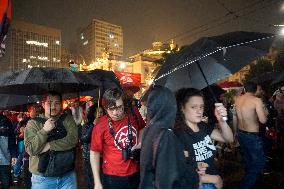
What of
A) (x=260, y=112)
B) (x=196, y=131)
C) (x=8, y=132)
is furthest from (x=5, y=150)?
(x=260, y=112)

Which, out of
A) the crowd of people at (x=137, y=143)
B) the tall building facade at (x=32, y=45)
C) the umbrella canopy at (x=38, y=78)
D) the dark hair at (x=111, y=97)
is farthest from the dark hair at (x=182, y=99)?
the tall building facade at (x=32, y=45)

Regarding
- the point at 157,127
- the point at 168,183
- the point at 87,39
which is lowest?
the point at 168,183

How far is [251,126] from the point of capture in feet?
21.9

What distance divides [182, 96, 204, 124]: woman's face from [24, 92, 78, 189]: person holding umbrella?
6.21 ft

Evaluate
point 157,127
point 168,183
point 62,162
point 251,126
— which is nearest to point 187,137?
point 157,127

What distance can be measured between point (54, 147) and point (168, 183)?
7.70 feet

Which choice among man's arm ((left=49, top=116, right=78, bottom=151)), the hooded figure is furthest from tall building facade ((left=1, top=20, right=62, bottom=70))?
the hooded figure

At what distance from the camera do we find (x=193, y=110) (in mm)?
3887

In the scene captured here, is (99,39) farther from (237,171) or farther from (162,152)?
(162,152)

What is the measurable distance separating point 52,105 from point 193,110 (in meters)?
2.20

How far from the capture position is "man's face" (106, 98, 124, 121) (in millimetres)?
4113

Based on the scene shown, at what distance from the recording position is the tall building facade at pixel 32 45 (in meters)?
144

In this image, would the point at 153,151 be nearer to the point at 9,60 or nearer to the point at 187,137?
the point at 187,137

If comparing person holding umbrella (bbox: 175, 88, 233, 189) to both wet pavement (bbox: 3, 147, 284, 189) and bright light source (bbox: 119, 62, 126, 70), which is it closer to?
wet pavement (bbox: 3, 147, 284, 189)
